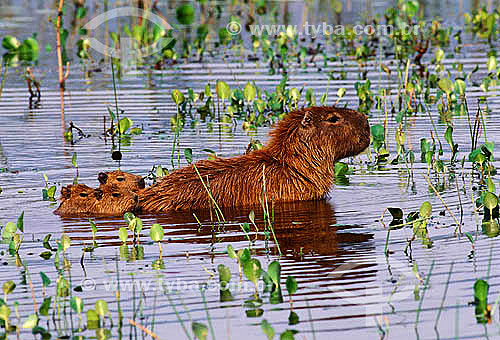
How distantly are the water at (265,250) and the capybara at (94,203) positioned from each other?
232mm

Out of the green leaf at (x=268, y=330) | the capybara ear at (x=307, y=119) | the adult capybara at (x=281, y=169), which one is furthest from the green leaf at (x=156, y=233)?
the capybara ear at (x=307, y=119)

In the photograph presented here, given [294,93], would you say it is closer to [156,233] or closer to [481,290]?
[156,233]

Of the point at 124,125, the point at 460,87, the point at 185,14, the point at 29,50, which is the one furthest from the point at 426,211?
the point at 185,14

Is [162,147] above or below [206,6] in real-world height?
below

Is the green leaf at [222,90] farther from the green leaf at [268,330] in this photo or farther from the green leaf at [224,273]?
the green leaf at [268,330]

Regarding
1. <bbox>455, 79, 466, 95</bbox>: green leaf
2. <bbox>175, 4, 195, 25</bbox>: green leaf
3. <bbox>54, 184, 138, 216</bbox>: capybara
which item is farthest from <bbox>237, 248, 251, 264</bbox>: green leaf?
<bbox>175, 4, 195, 25</bbox>: green leaf

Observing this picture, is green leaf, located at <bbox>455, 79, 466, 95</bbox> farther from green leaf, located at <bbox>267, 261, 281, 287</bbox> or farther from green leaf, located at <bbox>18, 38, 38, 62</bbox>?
green leaf, located at <bbox>18, 38, 38, 62</bbox>

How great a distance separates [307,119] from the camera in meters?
9.77

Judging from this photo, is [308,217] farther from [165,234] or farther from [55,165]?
[55,165]

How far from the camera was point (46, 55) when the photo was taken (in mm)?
19547

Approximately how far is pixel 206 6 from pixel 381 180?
15.5 m

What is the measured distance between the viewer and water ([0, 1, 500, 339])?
6.00m

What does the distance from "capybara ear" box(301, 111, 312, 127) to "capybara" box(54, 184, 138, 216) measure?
177 cm

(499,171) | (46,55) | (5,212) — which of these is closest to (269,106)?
(499,171)
